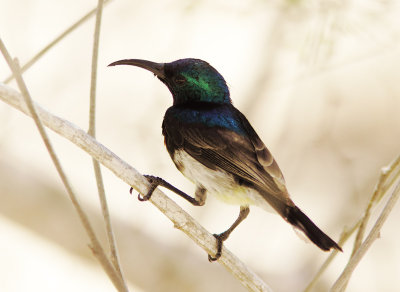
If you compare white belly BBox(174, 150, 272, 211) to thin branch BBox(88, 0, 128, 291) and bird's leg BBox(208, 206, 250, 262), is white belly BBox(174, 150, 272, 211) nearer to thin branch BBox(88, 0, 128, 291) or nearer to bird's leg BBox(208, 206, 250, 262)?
bird's leg BBox(208, 206, 250, 262)

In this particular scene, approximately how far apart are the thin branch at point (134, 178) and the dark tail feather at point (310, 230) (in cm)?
29

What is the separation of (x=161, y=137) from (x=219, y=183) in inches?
111

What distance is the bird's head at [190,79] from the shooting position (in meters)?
3.26

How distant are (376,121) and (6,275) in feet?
13.2

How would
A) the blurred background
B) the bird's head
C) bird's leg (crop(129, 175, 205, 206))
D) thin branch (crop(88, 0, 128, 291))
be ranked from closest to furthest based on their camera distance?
1. thin branch (crop(88, 0, 128, 291))
2. bird's leg (crop(129, 175, 205, 206))
3. the bird's head
4. the blurred background

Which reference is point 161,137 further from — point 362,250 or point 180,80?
point 362,250

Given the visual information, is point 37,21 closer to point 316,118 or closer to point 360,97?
point 316,118

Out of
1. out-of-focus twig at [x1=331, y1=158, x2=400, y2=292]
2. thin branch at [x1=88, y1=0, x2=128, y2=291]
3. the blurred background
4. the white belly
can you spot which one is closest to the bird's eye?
the white belly

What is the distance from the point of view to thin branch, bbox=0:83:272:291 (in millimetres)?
2193

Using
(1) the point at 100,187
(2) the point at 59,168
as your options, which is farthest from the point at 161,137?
(2) the point at 59,168

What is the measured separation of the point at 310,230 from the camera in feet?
8.73

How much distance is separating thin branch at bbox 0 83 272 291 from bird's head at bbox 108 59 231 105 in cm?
94

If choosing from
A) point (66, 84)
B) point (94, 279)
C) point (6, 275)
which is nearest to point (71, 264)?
point (94, 279)

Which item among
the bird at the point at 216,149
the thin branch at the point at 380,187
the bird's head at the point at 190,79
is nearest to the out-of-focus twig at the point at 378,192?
the thin branch at the point at 380,187
